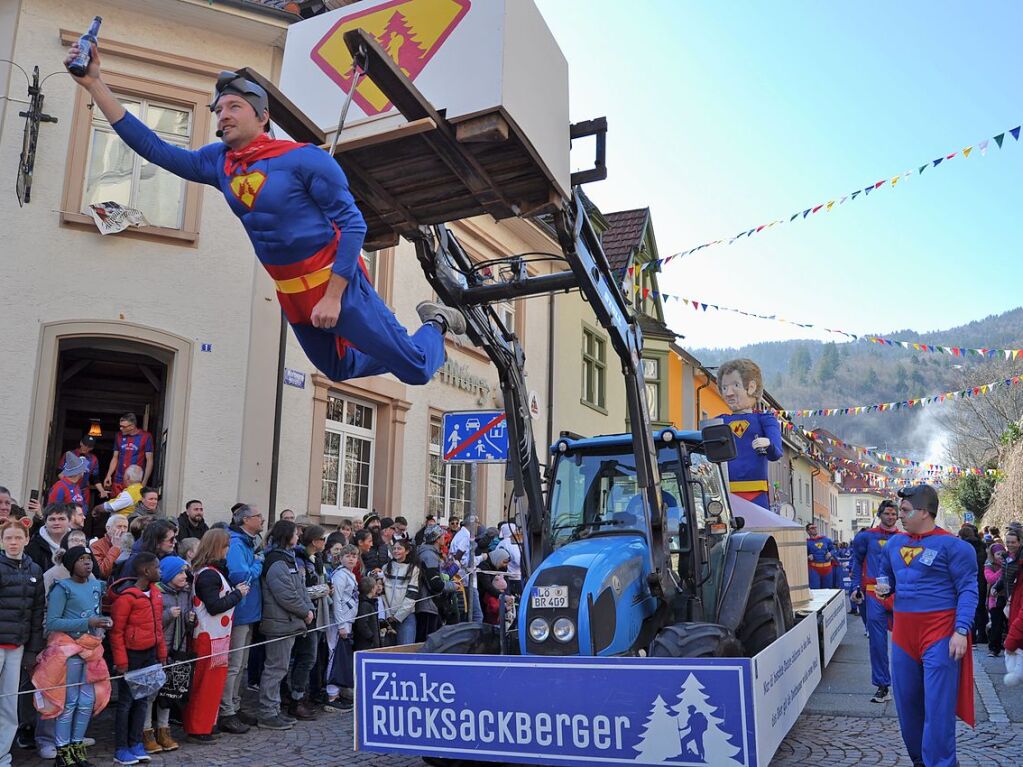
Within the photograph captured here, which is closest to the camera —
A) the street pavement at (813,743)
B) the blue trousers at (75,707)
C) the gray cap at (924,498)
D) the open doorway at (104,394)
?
the gray cap at (924,498)

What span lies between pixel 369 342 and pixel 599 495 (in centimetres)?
339

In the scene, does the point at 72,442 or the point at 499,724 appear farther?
the point at 72,442

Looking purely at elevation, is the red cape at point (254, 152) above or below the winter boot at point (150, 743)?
above

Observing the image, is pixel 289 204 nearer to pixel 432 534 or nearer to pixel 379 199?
pixel 379 199

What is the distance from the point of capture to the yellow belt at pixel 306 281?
149 inches

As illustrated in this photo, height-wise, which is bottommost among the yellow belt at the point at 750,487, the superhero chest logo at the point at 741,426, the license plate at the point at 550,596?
the license plate at the point at 550,596

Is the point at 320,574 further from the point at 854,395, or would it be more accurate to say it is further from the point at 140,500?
the point at 854,395

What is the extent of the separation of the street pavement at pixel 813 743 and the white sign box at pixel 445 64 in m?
4.56

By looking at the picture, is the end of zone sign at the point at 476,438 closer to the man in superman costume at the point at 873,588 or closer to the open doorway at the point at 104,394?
the man in superman costume at the point at 873,588

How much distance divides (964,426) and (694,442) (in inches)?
1457

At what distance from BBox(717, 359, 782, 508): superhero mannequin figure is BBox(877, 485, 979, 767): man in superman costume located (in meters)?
3.74

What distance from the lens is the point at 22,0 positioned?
11211 mm

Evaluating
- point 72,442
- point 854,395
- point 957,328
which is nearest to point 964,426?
point 72,442

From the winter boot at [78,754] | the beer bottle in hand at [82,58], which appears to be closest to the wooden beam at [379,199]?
the beer bottle in hand at [82,58]
